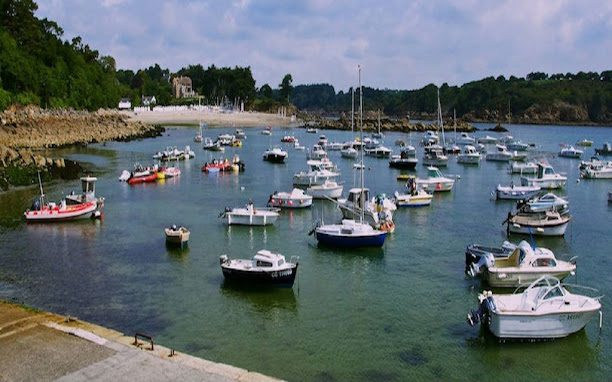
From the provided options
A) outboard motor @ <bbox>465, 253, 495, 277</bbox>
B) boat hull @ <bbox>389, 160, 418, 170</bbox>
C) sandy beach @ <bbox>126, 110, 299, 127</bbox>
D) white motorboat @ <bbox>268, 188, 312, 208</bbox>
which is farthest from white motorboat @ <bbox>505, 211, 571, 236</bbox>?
sandy beach @ <bbox>126, 110, 299, 127</bbox>

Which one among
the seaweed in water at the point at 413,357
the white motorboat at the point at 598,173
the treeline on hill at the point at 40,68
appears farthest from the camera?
the treeline on hill at the point at 40,68

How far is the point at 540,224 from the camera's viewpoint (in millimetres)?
40406

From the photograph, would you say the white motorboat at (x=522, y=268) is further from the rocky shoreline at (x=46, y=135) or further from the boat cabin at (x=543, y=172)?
the rocky shoreline at (x=46, y=135)

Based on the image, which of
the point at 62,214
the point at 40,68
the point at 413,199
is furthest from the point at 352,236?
the point at 40,68

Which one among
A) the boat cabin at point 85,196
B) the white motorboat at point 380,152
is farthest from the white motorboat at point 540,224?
the white motorboat at point 380,152

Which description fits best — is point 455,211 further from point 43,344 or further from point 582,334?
point 43,344

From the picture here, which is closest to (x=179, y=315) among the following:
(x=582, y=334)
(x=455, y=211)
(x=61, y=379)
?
(x=61, y=379)

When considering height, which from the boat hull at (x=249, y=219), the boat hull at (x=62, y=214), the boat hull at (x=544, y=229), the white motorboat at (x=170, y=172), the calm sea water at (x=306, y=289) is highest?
the white motorboat at (x=170, y=172)

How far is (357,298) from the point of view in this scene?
1126 inches

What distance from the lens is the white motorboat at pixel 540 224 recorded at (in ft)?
132

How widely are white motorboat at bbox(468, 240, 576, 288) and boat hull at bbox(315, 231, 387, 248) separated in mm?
7938

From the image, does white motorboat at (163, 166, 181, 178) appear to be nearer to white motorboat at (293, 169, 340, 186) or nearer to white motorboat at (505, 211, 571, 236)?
white motorboat at (293, 169, 340, 186)

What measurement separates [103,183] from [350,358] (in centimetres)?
4741

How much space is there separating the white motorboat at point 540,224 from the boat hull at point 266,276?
59.2 ft
